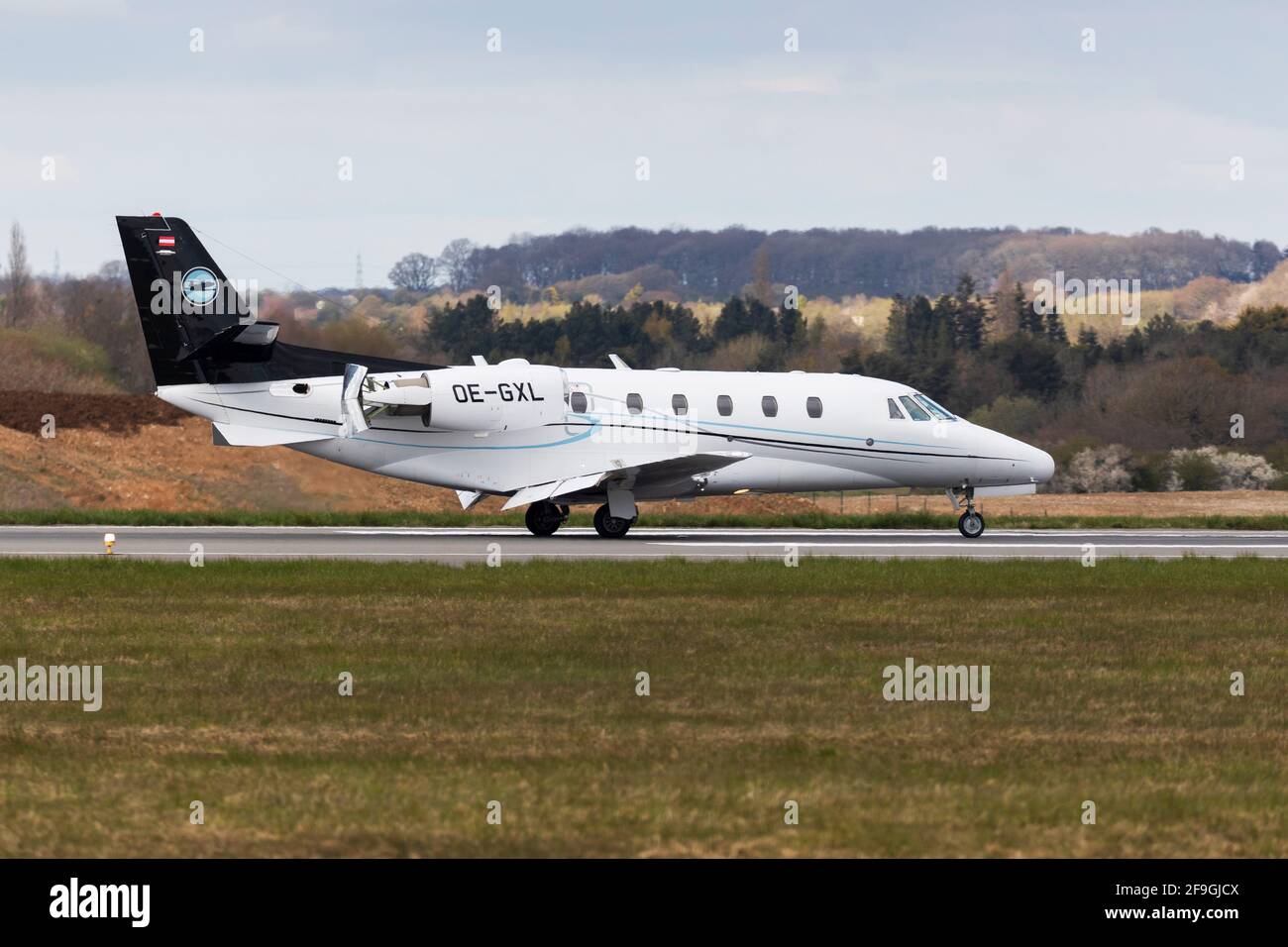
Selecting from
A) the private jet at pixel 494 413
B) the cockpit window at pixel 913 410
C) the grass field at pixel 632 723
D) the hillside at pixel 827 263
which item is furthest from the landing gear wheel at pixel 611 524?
the hillside at pixel 827 263

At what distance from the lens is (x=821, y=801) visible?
35.9ft

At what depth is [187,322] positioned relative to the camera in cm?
3170

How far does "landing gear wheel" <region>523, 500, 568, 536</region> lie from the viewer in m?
34.4

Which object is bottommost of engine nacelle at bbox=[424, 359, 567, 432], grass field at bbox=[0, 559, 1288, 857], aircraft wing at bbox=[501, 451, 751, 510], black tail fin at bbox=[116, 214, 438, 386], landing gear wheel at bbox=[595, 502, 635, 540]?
landing gear wheel at bbox=[595, 502, 635, 540]

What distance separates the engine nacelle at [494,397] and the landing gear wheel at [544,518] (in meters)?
2.41

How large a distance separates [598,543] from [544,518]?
2.42 meters

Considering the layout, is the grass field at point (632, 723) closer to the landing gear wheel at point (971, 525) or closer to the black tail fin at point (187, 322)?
the black tail fin at point (187, 322)

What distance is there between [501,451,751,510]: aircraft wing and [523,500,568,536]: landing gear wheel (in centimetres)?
137

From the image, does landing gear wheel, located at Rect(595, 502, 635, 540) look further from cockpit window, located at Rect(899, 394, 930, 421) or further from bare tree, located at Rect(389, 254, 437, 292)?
bare tree, located at Rect(389, 254, 437, 292)

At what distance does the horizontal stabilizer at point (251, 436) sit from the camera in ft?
104

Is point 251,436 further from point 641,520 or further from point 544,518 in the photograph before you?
point 641,520

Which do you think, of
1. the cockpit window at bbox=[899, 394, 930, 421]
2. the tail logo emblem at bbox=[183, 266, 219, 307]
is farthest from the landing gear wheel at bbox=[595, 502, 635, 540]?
the tail logo emblem at bbox=[183, 266, 219, 307]

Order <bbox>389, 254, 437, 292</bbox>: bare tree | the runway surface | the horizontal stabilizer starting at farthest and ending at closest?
1. <bbox>389, 254, 437, 292</bbox>: bare tree
2. the horizontal stabilizer
3. the runway surface

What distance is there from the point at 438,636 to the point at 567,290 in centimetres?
10615
